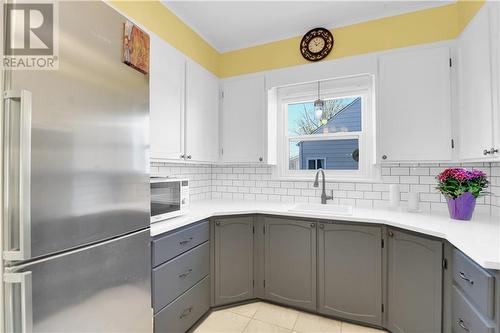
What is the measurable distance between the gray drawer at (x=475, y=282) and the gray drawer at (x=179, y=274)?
169cm

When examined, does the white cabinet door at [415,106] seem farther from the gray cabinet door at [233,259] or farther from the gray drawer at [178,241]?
the gray drawer at [178,241]

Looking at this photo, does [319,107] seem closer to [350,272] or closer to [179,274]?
[350,272]

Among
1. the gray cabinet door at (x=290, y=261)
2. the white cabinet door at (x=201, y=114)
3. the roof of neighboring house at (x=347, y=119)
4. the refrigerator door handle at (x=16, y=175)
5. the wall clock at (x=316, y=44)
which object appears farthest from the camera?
the roof of neighboring house at (x=347, y=119)

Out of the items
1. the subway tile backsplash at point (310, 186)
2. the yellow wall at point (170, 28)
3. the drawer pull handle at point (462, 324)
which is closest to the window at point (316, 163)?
the subway tile backsplash at point (310, 186)

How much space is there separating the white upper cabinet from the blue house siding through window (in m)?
0.84

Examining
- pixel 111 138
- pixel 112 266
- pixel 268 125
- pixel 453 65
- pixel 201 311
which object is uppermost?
pixel 453 65

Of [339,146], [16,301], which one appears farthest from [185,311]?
[339,146]

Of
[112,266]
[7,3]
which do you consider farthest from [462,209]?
[7,3]

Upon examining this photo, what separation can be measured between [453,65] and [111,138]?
8.35 feet

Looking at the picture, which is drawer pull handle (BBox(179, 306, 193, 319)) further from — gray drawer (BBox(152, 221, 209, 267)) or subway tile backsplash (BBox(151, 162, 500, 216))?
subway tile backsplash (BBox(151, 162, 500, 216))

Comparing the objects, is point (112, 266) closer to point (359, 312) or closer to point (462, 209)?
point (359, 312)

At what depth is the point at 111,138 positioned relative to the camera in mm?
1136

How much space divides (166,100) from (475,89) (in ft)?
7.54

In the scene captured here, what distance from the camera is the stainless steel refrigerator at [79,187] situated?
0.83 meters
